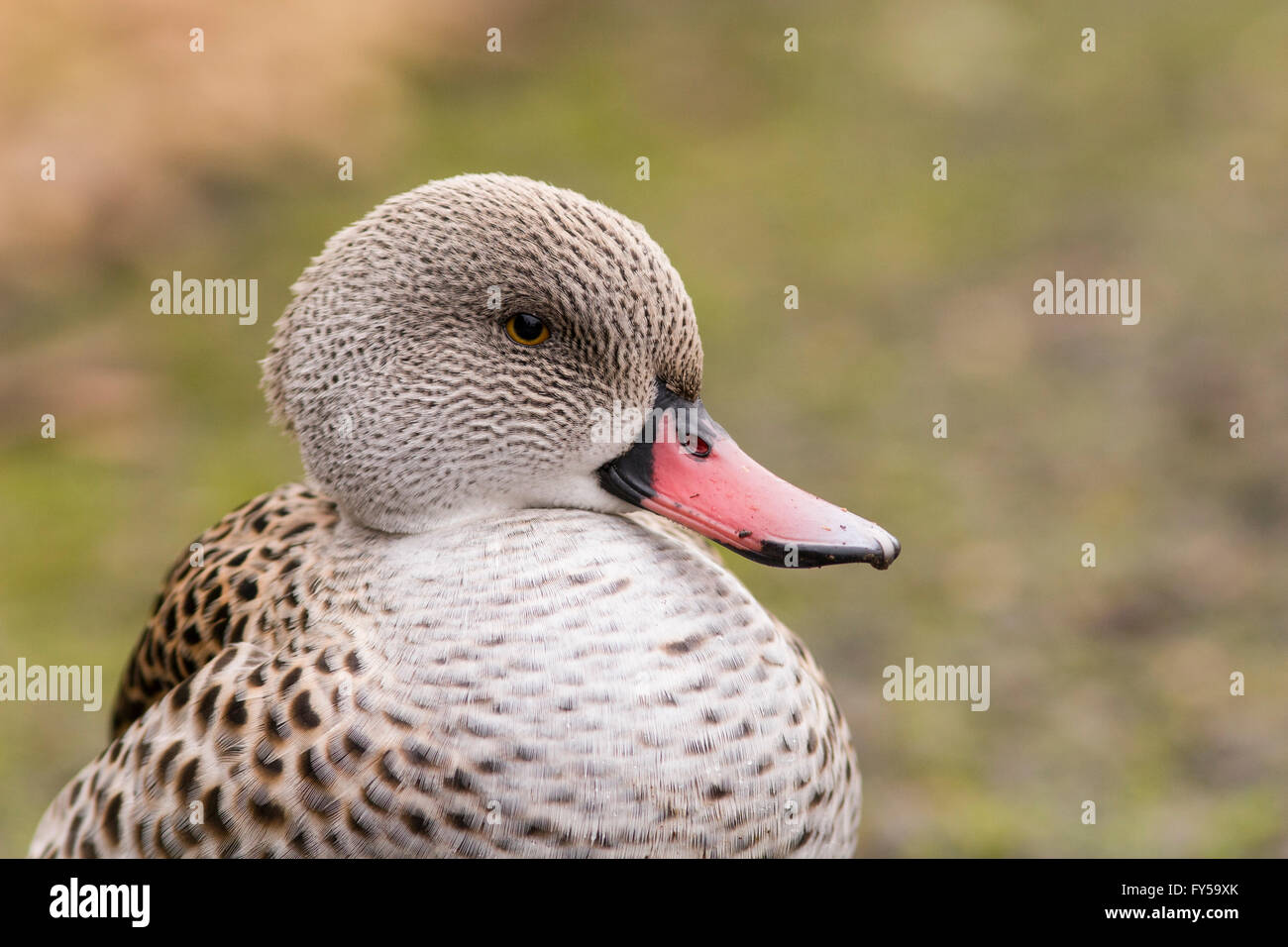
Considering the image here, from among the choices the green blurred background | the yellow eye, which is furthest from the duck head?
the green blurred background

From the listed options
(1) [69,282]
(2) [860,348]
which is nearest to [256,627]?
(2) [860,348]

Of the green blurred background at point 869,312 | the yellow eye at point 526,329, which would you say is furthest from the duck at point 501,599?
the green blurred background at point 869,312

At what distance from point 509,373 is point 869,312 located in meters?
3.15

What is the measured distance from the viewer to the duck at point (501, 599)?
1.64 meters

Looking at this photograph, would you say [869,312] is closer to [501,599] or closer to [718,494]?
[718,494]

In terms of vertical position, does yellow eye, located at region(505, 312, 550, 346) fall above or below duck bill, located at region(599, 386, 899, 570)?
above

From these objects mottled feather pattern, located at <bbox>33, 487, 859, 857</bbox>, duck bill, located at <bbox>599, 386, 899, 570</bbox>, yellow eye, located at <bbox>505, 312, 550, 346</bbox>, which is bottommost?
mottled feather pattern, located at <bbox>33, 487, 859, 857</bbox>

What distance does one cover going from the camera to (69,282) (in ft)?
16.4

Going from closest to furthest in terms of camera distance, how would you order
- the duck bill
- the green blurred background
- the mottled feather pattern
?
the mottled feather pattern
the duck bill
the green blurred background

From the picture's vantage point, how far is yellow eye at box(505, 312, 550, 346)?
176cm

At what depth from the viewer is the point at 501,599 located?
5.57 feet

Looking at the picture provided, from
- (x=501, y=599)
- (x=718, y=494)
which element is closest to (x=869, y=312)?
(x=718, y=494)

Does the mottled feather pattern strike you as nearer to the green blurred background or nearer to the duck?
the duck
